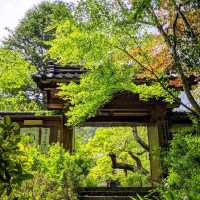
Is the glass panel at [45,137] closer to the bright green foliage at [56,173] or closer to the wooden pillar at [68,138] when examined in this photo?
the wooden pillar at [68,138]

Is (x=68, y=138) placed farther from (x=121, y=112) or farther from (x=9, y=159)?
(x=9, y=159)

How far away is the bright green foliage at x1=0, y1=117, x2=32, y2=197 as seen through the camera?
3.07 meters

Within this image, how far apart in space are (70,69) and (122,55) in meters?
5.07

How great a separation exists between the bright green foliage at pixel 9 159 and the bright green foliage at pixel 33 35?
2797 cm

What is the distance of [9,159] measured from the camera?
313 cm

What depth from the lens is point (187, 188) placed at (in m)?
6.75

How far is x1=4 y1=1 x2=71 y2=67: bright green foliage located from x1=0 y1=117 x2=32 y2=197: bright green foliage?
28.0 meters

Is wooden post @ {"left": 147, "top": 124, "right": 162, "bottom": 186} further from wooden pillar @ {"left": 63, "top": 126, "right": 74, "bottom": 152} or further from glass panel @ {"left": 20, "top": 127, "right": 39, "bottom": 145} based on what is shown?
glass panel @ {"left": 20, "top": 127, "right": 39, "bottom": 145}

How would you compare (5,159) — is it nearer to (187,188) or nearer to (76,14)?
(187,188)

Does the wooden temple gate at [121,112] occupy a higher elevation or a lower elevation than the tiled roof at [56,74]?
lower

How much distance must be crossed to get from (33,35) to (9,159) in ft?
101

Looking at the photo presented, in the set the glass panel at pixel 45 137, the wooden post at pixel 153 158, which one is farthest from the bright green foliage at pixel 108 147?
the wooden post at pixel 153 158

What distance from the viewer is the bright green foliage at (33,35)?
3152 cm

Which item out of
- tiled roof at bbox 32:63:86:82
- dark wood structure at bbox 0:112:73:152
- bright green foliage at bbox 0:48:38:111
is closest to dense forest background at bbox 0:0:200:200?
tiled roof at bbox 32:63:86:82
